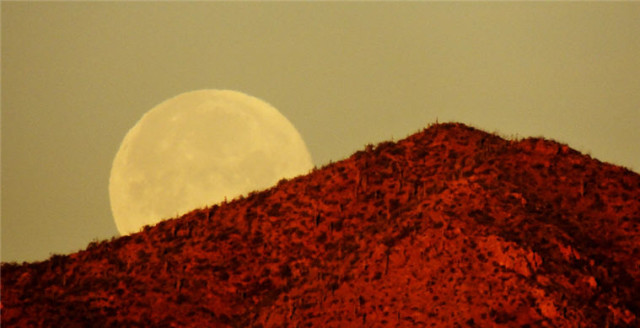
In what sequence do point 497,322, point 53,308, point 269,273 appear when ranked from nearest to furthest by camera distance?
point 497,322, point 53,308, point 269,273

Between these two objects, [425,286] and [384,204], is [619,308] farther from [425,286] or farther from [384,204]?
[384,204]

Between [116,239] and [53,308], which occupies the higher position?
[116,239]

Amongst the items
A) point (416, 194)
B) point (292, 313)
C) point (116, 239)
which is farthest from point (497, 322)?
point (116, 239)

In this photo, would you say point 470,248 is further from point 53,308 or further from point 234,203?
point 53,308

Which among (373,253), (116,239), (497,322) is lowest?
(497,322)

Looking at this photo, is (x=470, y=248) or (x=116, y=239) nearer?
(x=470, y=248)

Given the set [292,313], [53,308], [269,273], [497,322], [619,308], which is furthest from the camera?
[269,273]
